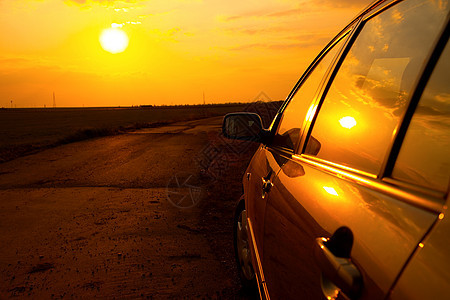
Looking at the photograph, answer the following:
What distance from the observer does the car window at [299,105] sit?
2500 mm

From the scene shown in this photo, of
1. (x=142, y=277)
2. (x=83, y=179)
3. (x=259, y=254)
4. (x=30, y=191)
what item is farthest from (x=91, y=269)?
(x=83, y=179)

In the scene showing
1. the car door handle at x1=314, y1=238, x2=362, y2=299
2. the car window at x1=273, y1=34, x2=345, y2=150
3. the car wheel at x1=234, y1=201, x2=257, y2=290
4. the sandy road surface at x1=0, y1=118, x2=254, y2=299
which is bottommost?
the sandy road surface at x1=0, y1=118, x2=254, y2=299

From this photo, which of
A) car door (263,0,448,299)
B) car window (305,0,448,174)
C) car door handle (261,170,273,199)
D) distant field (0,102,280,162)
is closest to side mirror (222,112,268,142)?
car door handle (261,170,273,199)

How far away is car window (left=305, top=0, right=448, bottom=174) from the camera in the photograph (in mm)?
1327

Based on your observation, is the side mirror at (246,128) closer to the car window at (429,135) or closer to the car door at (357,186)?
the car door at (357,186)

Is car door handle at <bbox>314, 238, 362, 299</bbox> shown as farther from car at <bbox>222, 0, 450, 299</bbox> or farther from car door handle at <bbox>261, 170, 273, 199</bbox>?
car door handle at <bbox>261, 170, 273, 199</bbox>

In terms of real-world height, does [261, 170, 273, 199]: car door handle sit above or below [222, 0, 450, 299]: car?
below

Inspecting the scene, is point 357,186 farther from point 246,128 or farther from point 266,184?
point 246,128

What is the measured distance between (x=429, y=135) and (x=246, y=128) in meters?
2.28

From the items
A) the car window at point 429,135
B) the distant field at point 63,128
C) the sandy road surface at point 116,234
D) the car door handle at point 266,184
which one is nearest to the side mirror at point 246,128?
the car door handle at point 266,184

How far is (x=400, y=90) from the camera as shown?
142 centimetres

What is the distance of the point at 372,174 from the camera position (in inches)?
53.6

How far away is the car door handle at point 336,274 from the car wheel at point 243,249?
1.93m

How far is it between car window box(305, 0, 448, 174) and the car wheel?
1462 mm
